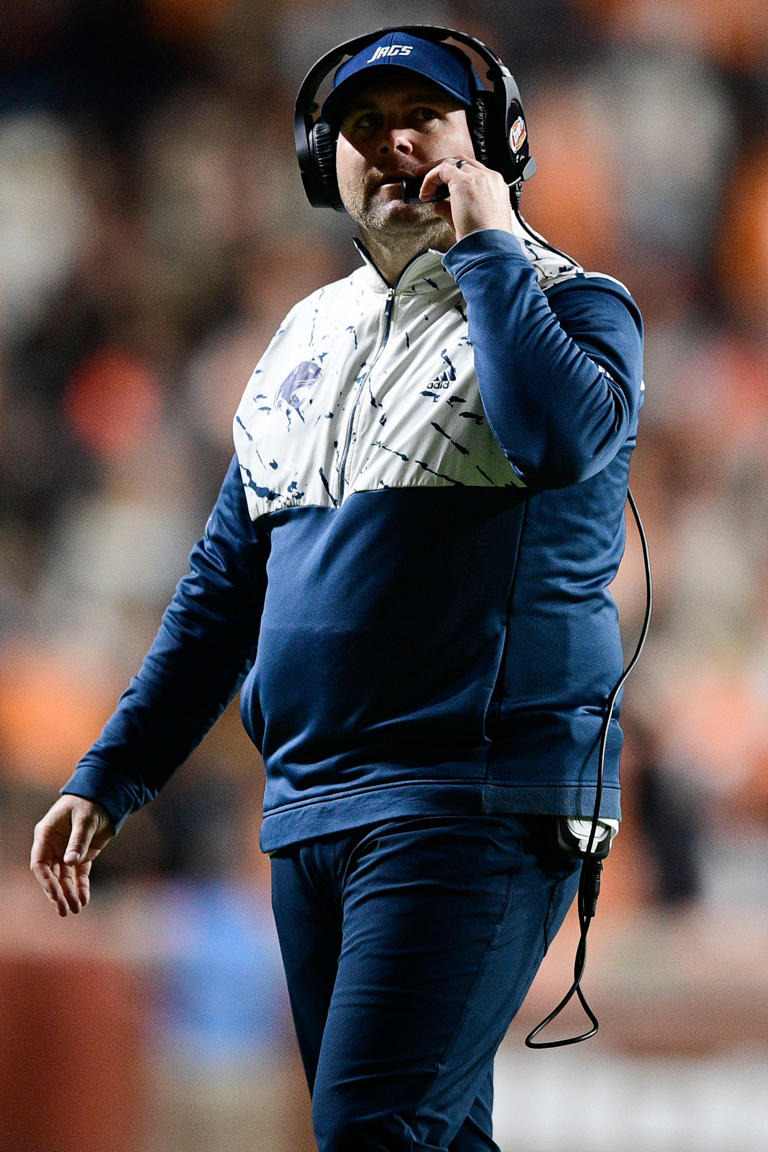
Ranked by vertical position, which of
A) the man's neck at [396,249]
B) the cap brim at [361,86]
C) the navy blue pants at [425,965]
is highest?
the cap brim at [361,86]

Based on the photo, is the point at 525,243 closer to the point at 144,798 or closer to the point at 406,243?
the point at 406,243

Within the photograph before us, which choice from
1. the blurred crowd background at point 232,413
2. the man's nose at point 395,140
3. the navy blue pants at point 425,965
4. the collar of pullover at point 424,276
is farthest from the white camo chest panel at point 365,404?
the blurred crowd background at point 232,413

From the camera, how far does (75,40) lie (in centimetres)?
482

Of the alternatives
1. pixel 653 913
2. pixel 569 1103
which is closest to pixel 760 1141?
pixel 569 1103

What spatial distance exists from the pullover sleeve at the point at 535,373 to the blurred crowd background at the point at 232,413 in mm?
1648

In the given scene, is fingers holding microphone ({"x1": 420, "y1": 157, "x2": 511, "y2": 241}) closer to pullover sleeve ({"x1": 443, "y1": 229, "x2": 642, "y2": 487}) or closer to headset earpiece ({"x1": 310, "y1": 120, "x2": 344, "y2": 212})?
pullover sleeve ({"x1": 443, "y1": 229, "x2": 642, "y2": 487})

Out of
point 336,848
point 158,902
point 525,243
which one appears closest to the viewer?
point 336,848

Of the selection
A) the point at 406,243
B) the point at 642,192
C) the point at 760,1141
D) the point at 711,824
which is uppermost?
the point at 642,192

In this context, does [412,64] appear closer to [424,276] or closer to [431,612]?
[424,276]

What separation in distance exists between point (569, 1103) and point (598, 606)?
1626 millimetres

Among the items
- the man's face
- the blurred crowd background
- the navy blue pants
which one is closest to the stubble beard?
the man's face

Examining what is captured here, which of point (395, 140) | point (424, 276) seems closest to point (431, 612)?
point (424, 276)

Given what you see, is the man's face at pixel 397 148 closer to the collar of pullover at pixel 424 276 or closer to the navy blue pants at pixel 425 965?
the collar of pullover at pixel 424 276

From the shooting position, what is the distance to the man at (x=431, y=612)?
108cm
